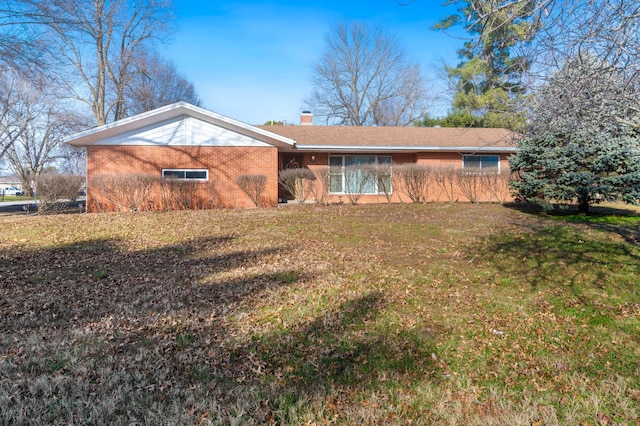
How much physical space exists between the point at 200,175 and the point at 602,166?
1310 centimetres

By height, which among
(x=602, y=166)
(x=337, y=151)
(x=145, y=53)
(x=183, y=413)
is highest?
(x=145, y=53)

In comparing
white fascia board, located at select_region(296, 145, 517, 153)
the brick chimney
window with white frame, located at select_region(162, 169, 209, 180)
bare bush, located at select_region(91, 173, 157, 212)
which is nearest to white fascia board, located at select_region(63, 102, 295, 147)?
bare bush, located at select_region(91, 173, 157, 212)

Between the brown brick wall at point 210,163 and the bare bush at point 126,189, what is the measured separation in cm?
119

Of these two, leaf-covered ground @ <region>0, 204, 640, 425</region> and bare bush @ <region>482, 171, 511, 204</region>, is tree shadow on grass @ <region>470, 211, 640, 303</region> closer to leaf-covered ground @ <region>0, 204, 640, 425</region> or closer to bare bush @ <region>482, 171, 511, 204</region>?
leaf-covered ground @ <region>0, 204, 640, 425</region>

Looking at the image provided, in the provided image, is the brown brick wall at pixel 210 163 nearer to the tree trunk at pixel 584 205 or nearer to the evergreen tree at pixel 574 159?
the evergreen tree at pixel 574 159

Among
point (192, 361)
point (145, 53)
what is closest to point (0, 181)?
point (145, 53)

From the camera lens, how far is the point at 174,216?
12.4 metres

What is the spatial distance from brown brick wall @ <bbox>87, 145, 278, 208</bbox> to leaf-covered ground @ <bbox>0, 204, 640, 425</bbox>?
6759 mm

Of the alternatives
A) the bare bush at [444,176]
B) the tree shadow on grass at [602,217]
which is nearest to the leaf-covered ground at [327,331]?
the tree shadow on grass at [602,217]

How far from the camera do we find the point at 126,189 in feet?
45.2

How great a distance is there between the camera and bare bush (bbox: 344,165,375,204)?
14.7 metres

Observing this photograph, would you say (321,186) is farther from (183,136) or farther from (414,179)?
(183,136)

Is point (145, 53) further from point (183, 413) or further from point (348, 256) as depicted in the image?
point (183, 413)

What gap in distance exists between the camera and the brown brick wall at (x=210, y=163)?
15133 mm
